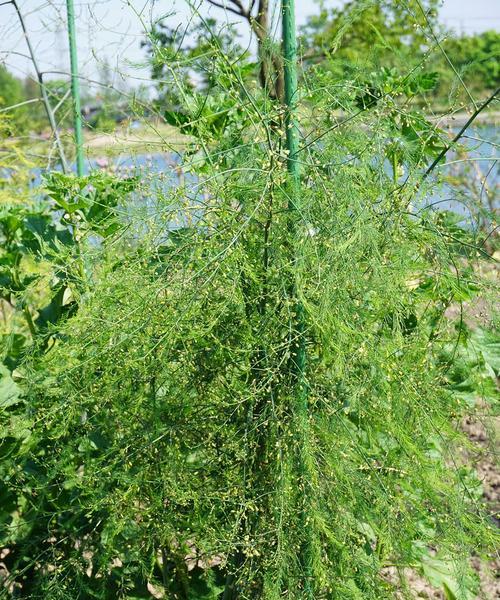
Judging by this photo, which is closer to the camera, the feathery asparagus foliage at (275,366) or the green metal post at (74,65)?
the feathery asparagus foliage at (275,366)

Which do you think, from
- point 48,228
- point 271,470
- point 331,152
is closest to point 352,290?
point 331,152

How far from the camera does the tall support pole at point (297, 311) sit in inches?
85.0

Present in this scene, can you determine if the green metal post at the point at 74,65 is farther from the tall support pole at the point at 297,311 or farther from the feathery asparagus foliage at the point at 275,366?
the tall support pole at the point at 297,311

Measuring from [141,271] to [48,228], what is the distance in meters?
1.09

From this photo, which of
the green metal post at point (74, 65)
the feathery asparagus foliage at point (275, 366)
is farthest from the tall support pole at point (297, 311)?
the green metal post at point (74, 65)

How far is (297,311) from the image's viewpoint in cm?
222

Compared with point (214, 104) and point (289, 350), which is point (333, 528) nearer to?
point (289, 350)

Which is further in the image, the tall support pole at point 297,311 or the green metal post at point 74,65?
the green metal post at point 74,65

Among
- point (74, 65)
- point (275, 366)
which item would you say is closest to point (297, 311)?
point (275, 366)

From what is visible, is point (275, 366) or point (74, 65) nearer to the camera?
point (275, 366)

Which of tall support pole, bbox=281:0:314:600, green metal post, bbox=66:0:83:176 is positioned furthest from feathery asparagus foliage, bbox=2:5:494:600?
green metal post, bbox=66:0:83:176

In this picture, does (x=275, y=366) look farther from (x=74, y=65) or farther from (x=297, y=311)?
(x=74, y=65)

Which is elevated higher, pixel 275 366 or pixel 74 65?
pixel 74 65

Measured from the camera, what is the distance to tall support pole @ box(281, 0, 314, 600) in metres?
2.16
